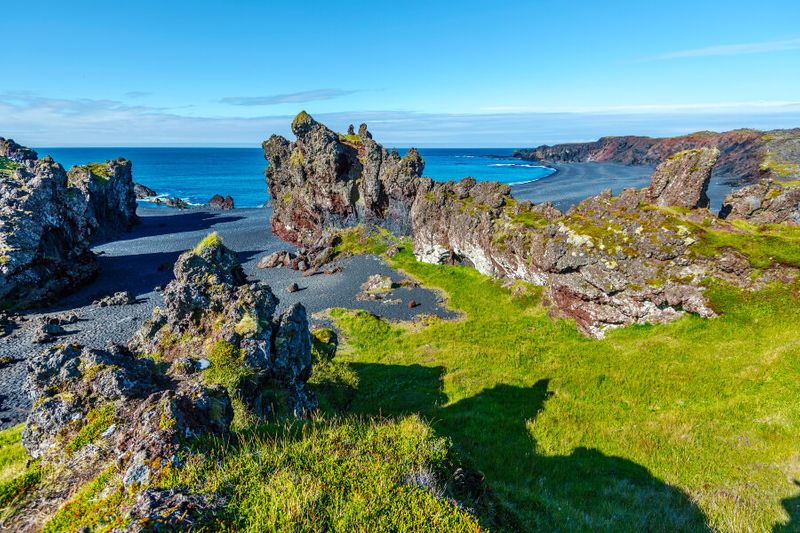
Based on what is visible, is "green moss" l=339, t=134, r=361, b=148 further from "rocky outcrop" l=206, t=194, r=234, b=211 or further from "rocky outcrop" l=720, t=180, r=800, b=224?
"rocky outcrop" l=720, t=180, r=800, b=224

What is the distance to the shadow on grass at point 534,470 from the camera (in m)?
Result: 12.1

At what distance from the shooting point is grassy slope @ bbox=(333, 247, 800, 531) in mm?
13500

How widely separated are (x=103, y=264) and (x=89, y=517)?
76.4 metres

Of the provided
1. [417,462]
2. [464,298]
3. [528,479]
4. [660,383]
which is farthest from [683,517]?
[464,298]

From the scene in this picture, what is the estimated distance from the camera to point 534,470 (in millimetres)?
16578

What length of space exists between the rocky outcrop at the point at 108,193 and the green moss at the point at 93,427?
3399 inches

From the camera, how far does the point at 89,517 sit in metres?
7.22

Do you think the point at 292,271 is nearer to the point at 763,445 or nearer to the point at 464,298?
the point at 464,298

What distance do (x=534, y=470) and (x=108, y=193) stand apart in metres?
108

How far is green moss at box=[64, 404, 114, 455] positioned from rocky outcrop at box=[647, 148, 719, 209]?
160 feet

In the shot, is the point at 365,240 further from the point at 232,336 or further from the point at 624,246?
the point at 232,336

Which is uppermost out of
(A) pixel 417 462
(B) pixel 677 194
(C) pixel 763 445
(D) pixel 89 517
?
(B) pixel 677 194

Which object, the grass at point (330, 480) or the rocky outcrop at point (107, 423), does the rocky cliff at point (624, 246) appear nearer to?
the grass at point (330, 480)

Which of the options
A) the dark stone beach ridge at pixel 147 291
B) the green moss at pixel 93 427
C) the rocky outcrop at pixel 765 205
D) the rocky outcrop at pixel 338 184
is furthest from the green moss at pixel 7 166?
the rocky outcrop at pixel 765 205
